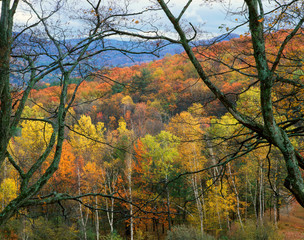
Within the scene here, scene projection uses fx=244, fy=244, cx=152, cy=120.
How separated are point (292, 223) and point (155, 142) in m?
11.3

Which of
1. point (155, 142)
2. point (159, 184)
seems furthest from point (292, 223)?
point (155, 142)

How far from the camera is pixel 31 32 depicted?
409cm

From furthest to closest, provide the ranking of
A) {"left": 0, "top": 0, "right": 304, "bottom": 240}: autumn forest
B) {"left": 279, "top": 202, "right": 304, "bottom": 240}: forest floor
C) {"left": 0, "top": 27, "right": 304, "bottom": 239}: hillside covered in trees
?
{"left": 279, "top": 202, "right": 304, "bottom": 240}: forest floor
{"left": 0, "top": 27, "right": 304, "bottom": 239}: hillside covered in trees
{"left": 0, "top": 0, "right": 304, "bottom": 240}: autumn forest

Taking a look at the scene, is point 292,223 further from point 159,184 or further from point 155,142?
point 155,142

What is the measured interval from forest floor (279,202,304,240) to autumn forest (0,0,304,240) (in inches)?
3.9

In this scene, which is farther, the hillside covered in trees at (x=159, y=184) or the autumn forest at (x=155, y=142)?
the hillside covered in trees at (x=159, y=184)

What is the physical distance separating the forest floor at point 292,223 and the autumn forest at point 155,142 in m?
0.10

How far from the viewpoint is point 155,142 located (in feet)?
65.3

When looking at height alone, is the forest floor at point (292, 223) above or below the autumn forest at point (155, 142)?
below

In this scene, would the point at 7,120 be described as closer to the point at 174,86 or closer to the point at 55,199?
the point at 55,199

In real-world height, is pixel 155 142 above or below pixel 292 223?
above

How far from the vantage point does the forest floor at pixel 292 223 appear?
48.2ft

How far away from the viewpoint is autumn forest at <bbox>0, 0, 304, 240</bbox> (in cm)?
277

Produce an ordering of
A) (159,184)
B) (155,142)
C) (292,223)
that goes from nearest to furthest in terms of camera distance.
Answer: (159,184)
(292,223)
(155,142)
